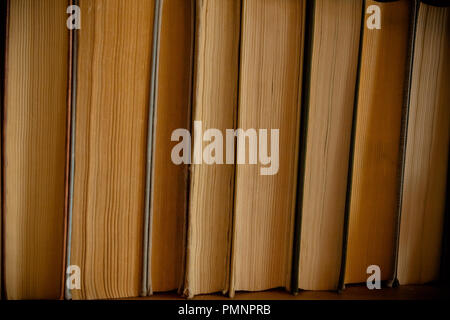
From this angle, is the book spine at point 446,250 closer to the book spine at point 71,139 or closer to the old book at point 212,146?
the old book at point 212,146

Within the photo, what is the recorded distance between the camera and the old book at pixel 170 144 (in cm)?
66

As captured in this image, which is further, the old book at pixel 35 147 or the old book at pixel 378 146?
the old book at pixel 378 146

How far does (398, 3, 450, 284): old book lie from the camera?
2.48ft

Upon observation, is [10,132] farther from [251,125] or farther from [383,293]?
[383,293]

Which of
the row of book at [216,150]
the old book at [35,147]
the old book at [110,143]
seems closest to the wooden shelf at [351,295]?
the row of book at [216,150]

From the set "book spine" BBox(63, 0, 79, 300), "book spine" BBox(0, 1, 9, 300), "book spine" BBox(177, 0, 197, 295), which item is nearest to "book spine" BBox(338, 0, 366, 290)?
"book spine" BBox(177, 0, 197, 295)

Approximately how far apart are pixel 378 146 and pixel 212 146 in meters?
0.45

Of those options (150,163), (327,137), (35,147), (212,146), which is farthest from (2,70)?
(327,137)

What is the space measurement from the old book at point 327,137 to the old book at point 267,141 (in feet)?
0.13

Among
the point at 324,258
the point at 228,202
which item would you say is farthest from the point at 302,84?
the point at 324,258

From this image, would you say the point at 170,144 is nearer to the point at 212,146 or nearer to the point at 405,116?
the point at 212,146

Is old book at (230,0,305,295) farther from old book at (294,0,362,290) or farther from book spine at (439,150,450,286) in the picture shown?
book spine at (439,150,450,286)

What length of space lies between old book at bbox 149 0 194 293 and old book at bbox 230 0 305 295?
13 cm

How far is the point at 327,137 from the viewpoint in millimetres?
717
